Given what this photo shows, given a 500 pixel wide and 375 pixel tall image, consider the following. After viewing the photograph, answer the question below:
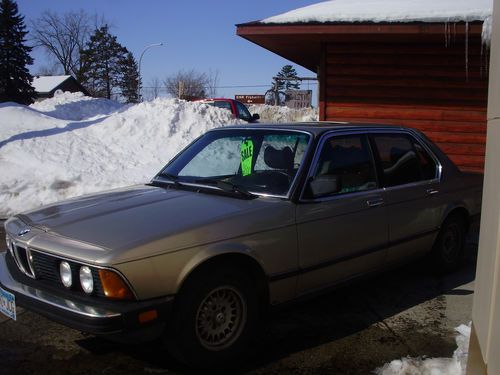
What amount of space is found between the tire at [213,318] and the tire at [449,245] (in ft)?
8.14

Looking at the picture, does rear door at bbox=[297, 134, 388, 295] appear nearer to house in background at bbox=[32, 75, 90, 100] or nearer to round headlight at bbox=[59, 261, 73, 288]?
round headlight at bbox=[59, 261, 73, 288]

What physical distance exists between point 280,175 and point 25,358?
220cm

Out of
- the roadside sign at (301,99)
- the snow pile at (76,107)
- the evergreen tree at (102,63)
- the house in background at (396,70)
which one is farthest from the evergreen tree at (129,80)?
the house in background at (396,70)

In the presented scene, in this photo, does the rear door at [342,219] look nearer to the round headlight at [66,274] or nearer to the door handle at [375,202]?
the door handle at [375,202]

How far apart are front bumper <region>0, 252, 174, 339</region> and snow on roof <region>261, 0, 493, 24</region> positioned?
18.3ft

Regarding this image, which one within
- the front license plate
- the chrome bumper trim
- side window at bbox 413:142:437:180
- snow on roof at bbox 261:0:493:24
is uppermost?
snow on roof at bbox 261:0:493:24

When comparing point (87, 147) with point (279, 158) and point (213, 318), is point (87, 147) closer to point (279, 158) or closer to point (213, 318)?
point (279, 158)

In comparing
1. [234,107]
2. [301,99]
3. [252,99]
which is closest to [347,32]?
[234,107]

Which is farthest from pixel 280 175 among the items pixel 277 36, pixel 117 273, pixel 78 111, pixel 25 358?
pixel 78 111

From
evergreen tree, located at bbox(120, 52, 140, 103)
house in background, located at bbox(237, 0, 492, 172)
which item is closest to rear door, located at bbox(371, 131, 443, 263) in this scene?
house in background, located at bbox(237, 0, 492, 172)

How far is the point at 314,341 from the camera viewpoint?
3748mm

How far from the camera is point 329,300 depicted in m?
4.59

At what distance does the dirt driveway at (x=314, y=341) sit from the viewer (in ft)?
11.0

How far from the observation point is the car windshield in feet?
12.6
